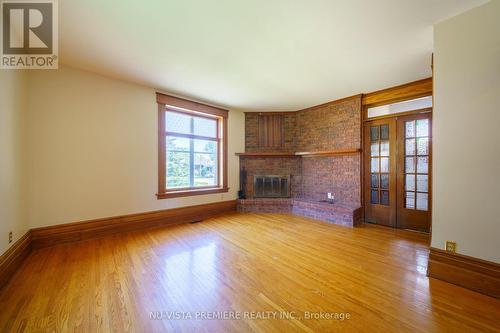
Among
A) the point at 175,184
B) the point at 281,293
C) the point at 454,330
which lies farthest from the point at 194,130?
the point at 454,330

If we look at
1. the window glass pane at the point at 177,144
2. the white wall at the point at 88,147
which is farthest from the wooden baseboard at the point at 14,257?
the window glass pane at the point at 177,144

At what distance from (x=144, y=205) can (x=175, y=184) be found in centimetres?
74

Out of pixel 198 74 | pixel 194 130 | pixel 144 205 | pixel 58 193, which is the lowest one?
pixel 144 205

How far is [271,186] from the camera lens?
207 inches

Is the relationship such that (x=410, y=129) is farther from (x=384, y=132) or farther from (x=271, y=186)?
(x=271, y=186)

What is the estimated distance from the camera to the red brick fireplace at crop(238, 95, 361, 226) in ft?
13.7

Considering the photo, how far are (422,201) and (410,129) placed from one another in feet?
4.35

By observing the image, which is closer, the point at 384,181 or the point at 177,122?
the point at 384,181

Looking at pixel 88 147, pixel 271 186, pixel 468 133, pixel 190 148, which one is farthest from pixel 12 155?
pixel 468 133

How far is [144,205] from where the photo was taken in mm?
3670

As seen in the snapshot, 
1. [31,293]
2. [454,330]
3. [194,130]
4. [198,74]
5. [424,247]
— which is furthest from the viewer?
[194,130]

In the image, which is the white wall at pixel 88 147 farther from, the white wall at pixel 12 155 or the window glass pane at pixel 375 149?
the window glass pane at pixel 375 149

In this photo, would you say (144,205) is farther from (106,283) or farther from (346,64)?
(346,64)

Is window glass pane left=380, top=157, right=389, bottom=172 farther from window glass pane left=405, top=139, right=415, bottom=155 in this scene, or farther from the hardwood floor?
the hardwood floor
